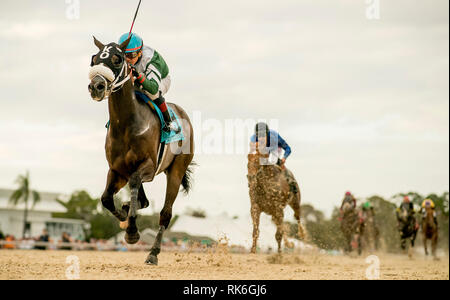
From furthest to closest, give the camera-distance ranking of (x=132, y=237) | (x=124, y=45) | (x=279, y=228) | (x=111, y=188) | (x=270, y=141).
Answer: (x=279, y=228), (x=270, y=141), (x=111, y=188), (x=124, y=45), (x=132, y=237)

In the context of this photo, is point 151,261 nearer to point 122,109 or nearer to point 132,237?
point 132,237

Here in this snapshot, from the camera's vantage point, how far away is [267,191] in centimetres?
1153

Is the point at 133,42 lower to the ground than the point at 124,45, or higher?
higher

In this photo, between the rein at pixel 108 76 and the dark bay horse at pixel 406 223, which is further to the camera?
the dark bay horse at pixel 406 223

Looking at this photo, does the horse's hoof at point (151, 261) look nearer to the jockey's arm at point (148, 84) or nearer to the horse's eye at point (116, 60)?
the jockey's arm at point (148, 84)

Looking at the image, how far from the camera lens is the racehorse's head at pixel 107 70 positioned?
6.56 meters

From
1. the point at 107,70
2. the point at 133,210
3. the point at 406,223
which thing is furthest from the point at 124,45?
Result: the point at 406,223

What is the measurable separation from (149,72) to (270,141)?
163 inches

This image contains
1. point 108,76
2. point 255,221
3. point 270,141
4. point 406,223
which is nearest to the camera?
point 108,76

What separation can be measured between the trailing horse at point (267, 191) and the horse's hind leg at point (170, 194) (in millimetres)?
2532

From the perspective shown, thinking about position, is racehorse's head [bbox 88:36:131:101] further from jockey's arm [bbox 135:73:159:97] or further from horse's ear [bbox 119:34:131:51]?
jockey's arm [bbox 135:73:159:97]

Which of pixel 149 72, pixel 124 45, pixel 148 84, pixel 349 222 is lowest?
pixel 349 222

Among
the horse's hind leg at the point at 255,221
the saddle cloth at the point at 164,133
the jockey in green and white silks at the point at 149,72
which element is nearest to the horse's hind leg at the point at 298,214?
the horse's hind leg at the point at 255,221
